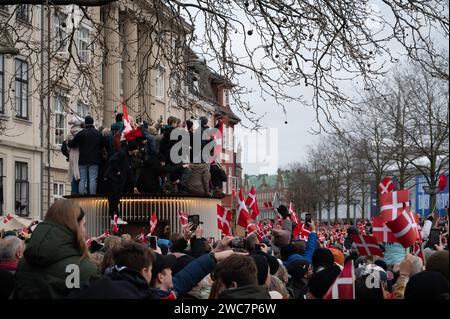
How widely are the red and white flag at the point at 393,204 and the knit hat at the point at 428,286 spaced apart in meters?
1.74

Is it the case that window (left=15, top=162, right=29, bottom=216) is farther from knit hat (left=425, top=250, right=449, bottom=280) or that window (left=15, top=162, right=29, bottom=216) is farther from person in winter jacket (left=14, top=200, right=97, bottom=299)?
knit hat (left=425, top=250, right=449, bottom=280)

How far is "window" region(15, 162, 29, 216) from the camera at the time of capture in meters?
32.9

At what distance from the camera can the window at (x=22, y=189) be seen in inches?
1297

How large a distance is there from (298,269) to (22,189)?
27.1 metres

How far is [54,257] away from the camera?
5.66m

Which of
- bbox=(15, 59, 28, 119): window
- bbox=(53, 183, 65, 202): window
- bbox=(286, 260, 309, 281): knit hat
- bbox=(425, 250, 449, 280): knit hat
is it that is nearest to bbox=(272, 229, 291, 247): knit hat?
bbox=(286, 260, 309, 281): knit hat

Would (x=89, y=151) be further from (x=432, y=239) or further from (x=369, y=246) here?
(x=369, y=246)

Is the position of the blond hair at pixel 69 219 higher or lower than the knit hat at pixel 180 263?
higher

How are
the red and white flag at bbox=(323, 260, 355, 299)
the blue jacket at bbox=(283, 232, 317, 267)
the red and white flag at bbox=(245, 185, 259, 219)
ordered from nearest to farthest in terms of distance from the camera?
the red and white flag at bbox=(323, 260, 355, 299), the blue jacket at bbox=(283, 232, 317, 267), the red and white flag at bbox=(245, 185, 259, 219)

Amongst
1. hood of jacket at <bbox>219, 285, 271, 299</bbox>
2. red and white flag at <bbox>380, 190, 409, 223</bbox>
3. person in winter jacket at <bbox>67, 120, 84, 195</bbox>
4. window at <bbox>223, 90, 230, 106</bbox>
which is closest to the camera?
hood of jacket at <bbox>219, 285, 271, 299</bbox>

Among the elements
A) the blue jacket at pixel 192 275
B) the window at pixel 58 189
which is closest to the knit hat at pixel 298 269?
the blue jacket at pixel 192 275

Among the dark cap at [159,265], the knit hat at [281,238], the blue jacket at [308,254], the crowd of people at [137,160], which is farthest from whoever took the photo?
the crowd of people at [137,160]

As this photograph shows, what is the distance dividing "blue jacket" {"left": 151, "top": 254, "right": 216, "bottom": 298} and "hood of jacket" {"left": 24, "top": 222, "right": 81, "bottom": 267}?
986mm

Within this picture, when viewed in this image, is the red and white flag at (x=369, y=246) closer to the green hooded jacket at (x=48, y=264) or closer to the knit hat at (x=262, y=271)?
the knit hat at (x=262, y=271)
